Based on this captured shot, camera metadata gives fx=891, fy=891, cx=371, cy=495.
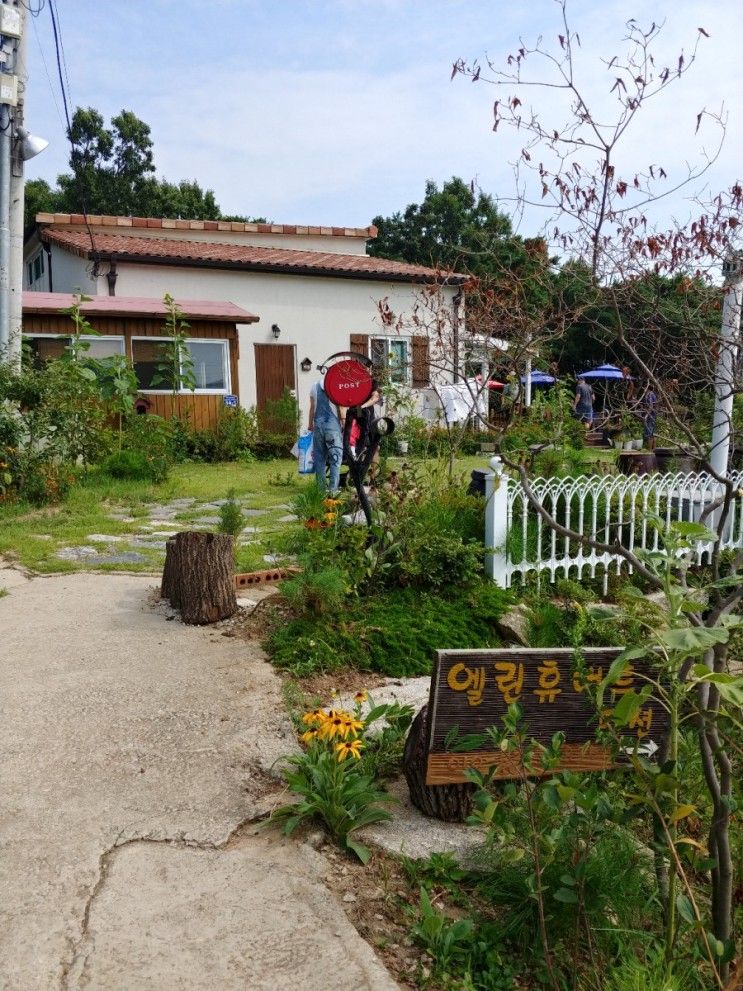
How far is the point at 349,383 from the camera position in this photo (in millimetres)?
6324

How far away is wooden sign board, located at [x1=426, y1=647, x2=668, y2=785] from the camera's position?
3.39m

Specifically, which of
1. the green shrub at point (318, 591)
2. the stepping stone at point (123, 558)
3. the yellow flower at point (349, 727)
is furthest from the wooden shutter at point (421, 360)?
the yellow flower at point (349, 727)

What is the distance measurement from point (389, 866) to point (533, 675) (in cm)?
90

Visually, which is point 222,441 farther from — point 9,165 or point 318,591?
point 318,591

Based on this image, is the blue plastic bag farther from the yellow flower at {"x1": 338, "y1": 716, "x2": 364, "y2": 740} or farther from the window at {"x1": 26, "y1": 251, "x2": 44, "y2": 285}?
the window at {"x1": 26, "y1": 251, "x2": 44, "y2": 285}

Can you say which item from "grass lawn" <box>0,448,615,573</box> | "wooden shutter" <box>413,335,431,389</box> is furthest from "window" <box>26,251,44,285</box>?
"grass lawn" <box>0,448,615,573</box>

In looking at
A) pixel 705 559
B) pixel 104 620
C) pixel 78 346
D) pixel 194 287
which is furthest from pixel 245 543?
pixel 194 287

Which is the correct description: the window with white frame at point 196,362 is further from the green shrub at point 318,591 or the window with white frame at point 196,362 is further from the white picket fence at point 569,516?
the green shrub at point 318,591

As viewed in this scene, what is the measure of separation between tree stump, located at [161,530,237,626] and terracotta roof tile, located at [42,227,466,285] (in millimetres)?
12420

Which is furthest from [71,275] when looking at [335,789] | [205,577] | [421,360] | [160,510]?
[335,789]

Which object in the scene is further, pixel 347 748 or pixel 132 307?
pixel 132 307

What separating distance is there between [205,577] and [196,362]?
37.0 ft

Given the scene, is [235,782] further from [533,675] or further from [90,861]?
[533,675]

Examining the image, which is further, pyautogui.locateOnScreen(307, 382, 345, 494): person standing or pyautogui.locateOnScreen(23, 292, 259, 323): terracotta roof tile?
pyautogui.locateOnScreen(23, 292, 259, 323): terracotta roof tile
